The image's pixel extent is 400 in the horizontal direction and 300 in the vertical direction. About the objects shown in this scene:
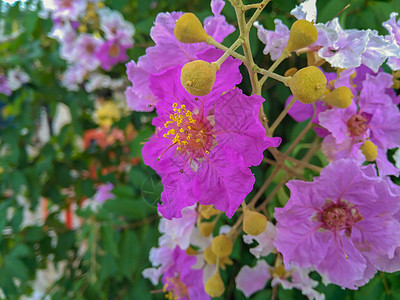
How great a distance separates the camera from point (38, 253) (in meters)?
1.30

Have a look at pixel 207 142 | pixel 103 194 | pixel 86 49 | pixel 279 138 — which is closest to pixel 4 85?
pixel 86 49

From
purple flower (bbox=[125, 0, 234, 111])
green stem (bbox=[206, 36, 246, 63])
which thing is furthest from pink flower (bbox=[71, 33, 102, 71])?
green stem (bbox=[206, 36, 246, 63])

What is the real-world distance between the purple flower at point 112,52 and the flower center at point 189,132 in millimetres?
913

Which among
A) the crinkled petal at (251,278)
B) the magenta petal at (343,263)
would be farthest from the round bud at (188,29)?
the crinkled petal at (251,278)

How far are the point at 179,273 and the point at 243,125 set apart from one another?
375 mm

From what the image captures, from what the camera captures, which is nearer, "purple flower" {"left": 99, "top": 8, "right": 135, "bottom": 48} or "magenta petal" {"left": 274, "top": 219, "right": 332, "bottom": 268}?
"magenta petal" {"left": 274, "top": 219, "right": 332, "bottom": 268}

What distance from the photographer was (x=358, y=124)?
543 millimetres

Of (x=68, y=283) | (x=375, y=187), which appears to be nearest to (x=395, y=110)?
(x=375, y=187)

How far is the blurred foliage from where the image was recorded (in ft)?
2.60

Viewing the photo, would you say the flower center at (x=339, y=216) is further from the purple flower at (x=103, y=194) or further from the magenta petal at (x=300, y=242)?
the purple flower at (x=103, y=194)

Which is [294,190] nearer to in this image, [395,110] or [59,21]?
[395,110]

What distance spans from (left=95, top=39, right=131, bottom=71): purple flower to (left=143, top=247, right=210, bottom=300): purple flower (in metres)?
0.86

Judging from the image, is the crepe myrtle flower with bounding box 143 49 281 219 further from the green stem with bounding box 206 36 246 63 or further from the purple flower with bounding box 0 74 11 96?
the purple flower with bounding box 0 74 11 96

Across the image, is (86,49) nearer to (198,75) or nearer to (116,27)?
(116,27)
